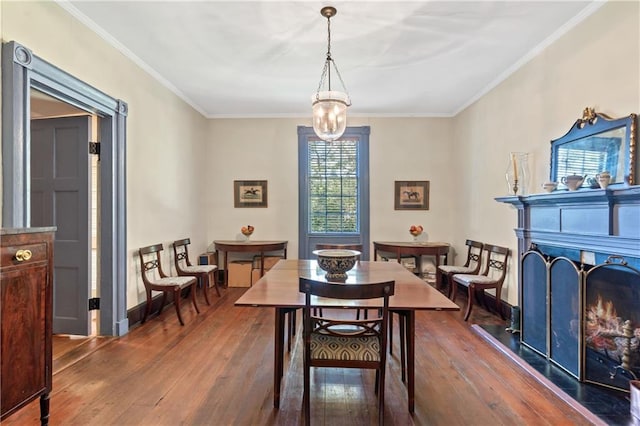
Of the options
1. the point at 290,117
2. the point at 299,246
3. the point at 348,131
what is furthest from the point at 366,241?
the point at 290,117

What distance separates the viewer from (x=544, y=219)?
279 cm

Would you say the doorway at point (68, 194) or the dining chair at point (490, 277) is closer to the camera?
the doorway at point (68, 194)

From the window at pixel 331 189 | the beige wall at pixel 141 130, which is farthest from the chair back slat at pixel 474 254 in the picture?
the beige wall at pixel 141 130

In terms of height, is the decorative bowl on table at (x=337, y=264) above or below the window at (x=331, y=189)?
below

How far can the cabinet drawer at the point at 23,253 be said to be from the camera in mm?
1567

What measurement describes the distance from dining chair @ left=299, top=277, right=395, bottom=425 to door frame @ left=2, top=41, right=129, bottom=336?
1911mm

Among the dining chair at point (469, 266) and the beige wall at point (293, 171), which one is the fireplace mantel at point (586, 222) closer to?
the dining chair at point (469, 266)

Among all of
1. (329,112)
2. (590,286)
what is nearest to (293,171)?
(329,112)

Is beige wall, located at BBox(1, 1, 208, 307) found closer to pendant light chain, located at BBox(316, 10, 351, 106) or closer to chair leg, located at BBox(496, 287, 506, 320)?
pendant light chain, located at BBox(316, 10, 351, 106)

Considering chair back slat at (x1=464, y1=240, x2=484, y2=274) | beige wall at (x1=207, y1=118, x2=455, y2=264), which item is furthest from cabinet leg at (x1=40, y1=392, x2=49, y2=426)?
chair back slat at (x1=464, y1=240, x2=484, y2=274)

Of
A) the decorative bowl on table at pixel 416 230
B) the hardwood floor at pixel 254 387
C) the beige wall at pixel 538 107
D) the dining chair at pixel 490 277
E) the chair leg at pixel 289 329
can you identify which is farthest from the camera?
the decorative bowl on table at pixel 416 230

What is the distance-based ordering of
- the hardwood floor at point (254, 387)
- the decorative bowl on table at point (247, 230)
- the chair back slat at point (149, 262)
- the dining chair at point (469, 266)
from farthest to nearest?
the decorative bowl on table at point (247, 230) → the dining chair at point (469, 266) → the chair back slat at point (149, 262) → the hardwood floor at point (254, 387)

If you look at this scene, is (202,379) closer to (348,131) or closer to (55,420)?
(55,420)

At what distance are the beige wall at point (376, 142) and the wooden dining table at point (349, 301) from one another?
1820 mm
